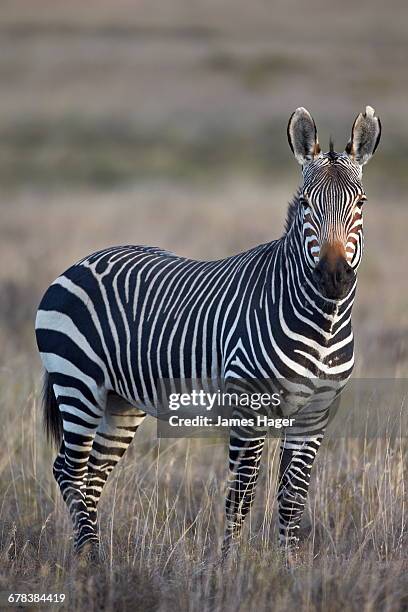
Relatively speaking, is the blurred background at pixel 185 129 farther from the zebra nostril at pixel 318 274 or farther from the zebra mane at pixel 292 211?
the zebra nostril at pixel 318 274

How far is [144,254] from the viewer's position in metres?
6.00

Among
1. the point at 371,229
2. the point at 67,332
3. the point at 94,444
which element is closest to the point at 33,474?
the point at 94,444

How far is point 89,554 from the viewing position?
16.8ft

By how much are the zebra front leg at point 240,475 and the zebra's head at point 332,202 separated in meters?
0.92

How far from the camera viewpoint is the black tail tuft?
19.6 feet

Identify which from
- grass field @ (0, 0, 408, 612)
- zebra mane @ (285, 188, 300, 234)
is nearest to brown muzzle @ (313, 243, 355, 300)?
zebra mane @ (285, 188, 300, 234)

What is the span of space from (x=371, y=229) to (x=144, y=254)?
1175cm

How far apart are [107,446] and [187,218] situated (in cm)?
1229

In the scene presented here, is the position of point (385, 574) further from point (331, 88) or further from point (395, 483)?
point (331, 88)

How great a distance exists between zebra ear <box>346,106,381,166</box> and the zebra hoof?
259 cm

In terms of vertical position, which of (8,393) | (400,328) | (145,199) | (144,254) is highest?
(145,199)

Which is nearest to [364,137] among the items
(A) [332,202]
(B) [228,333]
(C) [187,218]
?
(A) [332,202]

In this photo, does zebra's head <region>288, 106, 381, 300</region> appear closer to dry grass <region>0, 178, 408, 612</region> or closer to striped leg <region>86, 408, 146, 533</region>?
dry grass <region>0, 178, 408, 612</region>

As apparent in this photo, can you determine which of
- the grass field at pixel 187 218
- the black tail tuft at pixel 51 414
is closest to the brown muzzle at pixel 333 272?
the grass field at pixel 187 218
